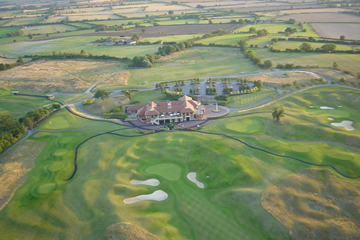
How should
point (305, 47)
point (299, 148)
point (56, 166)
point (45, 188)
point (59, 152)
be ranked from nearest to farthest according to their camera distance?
point (45, 188) < point (56, 166) < point (299, 148) < point (59, 152) < point (305, 47)

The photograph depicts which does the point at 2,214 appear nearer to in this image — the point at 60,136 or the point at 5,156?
the point at 5,156

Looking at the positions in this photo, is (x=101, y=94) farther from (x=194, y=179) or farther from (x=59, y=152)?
(x=194, y=179)

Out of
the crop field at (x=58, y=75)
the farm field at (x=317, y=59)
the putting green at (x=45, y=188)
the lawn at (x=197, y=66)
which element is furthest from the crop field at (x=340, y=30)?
the putting green at (x=45, y=188)

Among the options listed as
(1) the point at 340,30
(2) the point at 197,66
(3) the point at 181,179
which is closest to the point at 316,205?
(3) the point at 181,179

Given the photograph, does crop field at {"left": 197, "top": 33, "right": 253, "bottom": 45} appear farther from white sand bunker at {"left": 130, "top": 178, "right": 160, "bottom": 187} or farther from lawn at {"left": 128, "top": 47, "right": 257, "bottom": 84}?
white sand bunker at {"left": 130, "top": 178, "right": 160, "bottom": 187}

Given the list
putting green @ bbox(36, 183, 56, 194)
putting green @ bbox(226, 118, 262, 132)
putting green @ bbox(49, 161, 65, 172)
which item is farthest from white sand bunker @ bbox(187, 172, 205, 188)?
putting green @ bbox(49, 161, 65, 172)

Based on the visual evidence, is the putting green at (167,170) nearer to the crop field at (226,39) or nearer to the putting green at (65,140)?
the putting green at (65,140)
